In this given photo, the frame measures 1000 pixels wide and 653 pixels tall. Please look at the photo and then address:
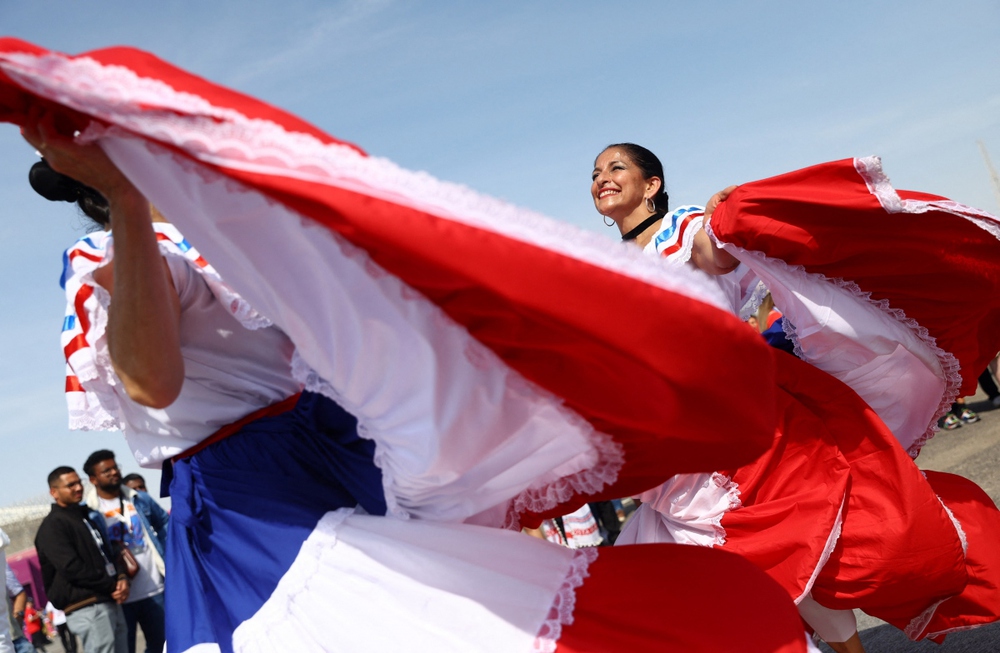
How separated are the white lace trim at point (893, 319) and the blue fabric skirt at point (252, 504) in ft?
4.64

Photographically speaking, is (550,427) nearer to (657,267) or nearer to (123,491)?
(657,267)

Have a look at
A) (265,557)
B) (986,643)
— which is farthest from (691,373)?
(986,643)

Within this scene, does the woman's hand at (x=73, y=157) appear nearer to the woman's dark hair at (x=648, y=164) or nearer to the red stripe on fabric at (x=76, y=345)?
the red stripe on fabric at (x=76, y=345)

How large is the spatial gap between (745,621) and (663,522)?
1237mm

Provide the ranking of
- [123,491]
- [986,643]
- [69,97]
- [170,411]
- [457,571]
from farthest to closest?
1. [123,491]
2. [986,643]
3. [170,411]
4. [457,571]
5. [69,97]

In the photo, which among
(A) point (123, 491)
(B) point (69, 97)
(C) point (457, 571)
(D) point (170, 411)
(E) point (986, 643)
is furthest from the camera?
(A) point (123, 491)

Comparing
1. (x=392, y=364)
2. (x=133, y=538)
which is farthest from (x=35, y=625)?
(x=392, y=364)

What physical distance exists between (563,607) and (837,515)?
125 centimetres

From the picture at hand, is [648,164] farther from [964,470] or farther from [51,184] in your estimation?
[964,470]

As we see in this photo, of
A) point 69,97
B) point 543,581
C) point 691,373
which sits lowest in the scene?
point 543,581

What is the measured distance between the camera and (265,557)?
1.68m

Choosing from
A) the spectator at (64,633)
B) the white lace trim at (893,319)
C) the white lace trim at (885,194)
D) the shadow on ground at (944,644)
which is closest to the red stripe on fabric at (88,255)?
the white lace trim at (893,319)

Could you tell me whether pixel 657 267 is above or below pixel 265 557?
above

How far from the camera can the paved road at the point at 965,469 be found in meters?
3.43
